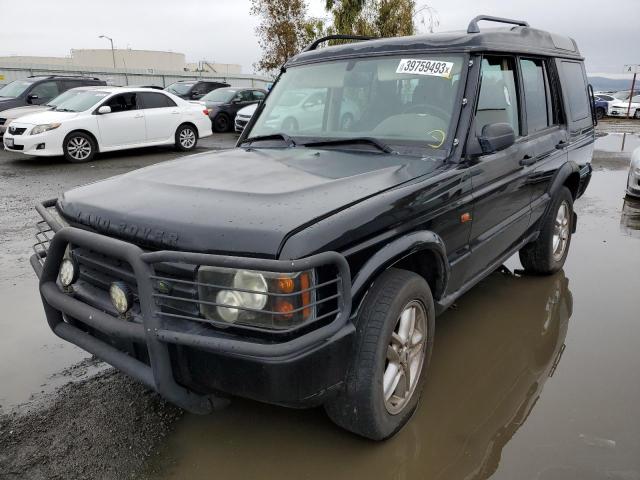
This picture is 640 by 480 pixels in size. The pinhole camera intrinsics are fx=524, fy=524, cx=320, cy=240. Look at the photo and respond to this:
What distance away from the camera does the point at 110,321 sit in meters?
2.24

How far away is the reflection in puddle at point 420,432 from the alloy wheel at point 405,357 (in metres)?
0.21

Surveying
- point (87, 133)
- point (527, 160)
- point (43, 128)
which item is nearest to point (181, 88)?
point (87, 133)

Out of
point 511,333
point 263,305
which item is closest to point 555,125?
point 511,333

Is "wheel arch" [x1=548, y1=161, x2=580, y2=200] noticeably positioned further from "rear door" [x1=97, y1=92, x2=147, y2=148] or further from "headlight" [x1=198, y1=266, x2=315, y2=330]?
"rear door" [x1=97, y1=92, x2=147, y2=148]

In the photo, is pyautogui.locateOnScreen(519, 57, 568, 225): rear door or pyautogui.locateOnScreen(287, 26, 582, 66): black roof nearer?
pyautogui.locateOnScreen(287, 26, 582, 66): black roof

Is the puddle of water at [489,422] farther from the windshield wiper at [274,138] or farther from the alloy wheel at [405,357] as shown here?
the windshield wiper at [274,138]

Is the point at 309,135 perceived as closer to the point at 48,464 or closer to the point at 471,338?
the point at 471,338

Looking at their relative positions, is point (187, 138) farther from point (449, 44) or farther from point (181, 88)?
point (449, 44)

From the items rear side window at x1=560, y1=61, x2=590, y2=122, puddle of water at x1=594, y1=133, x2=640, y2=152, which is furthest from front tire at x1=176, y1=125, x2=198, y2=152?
puddle of water at x1=594, y1=133, x2=640, y2=152

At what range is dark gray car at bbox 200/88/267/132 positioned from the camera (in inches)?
665

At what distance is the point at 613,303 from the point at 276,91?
3.19 m

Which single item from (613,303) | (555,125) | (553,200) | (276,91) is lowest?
(613,303)

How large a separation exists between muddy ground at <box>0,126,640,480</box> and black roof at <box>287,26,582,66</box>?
6.40ft

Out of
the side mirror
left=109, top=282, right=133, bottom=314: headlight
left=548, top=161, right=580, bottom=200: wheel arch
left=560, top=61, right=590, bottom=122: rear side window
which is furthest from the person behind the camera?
left=560, top=61, right=590, bottom=122: rear side window
